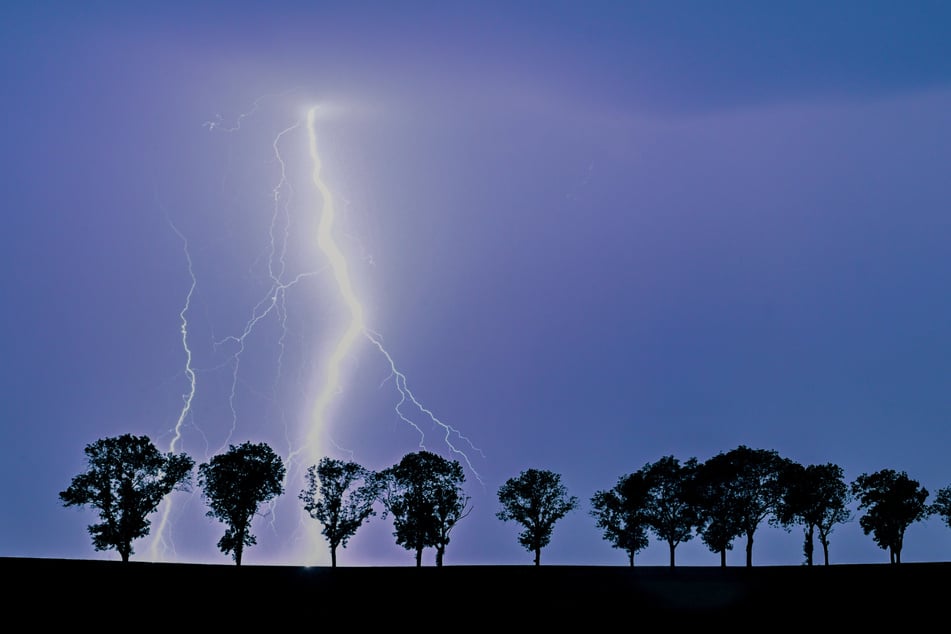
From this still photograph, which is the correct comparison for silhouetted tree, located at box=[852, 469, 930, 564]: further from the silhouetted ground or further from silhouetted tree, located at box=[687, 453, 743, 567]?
the silhouetted ground

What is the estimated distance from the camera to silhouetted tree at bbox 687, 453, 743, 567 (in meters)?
74.8

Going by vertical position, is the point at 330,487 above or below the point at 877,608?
above

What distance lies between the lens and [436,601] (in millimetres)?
30344

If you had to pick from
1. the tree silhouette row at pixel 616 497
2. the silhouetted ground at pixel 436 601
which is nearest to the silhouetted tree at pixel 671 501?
the tree silhouette row at pixel 616 497

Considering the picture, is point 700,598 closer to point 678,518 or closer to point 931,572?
point 931,572

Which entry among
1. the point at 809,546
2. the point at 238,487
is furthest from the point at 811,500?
the point at 238,487

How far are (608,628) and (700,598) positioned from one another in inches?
432

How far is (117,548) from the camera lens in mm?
64938

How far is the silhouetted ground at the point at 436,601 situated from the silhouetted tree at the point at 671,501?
35337mm

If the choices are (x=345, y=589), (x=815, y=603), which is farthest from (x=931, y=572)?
(x=345, y=589)

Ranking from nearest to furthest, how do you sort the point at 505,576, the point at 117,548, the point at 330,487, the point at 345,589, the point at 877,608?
the point at 877,608 → the point at 345,589 → the point at 505,576 → the point at 117,548 → the point at 330,487

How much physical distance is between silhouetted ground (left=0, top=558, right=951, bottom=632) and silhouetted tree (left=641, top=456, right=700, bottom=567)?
116 ft

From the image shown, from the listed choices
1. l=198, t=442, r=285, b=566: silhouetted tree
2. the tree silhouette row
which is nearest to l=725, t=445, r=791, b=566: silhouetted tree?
the tree silhouette row

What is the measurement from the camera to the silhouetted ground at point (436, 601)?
24.8m
